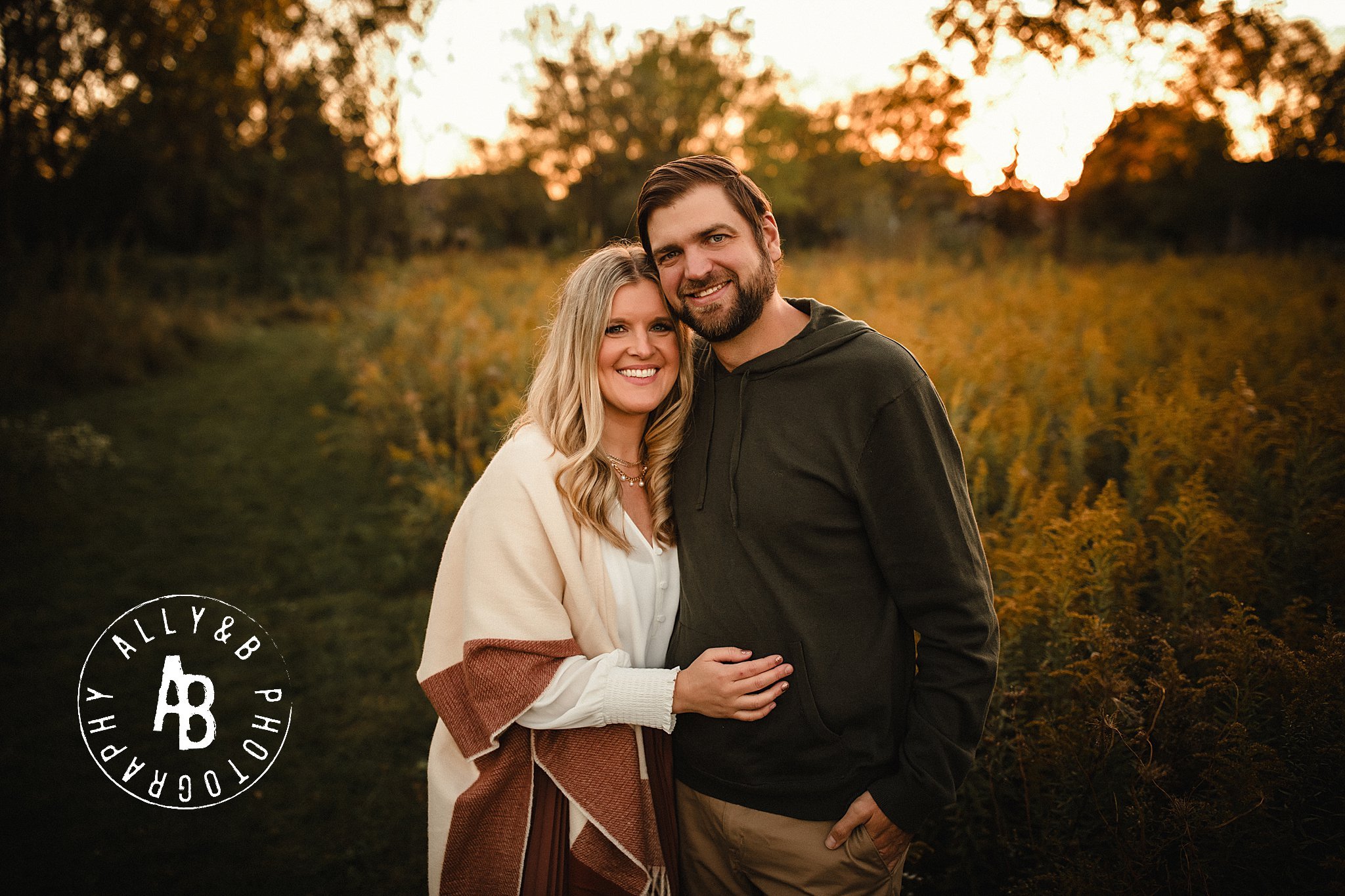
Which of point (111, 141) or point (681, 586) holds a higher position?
point (111, 141)

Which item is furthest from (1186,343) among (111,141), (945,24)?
(111,141)

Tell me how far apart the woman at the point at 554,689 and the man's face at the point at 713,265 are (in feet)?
1.69

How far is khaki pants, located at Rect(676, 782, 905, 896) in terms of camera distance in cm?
206

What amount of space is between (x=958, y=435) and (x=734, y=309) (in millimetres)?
3357

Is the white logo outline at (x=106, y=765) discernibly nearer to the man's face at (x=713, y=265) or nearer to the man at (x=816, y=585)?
the man at (x=816, y=585)

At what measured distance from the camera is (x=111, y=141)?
912 inches

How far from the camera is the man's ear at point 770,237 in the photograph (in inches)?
95.8

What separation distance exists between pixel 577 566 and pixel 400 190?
1108 inches

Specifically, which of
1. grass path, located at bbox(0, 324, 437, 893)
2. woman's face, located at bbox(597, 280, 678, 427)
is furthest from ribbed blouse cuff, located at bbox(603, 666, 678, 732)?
grass path, located at bbox(0, 324, 437, 893)

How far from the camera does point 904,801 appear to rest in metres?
1.97

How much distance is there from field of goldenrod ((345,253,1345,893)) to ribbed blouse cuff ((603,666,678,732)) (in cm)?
125

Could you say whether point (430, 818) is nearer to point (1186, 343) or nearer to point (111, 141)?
point (1186, 343)

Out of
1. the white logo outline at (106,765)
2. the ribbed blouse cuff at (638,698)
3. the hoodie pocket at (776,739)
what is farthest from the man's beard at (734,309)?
the white logo outline at (106,765)

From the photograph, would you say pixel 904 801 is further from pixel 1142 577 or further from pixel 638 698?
pixel 1142 577
